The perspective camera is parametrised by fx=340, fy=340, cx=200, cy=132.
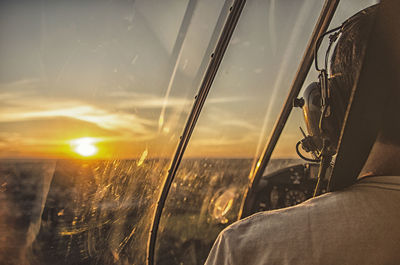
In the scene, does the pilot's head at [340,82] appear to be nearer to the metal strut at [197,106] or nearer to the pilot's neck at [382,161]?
the pilot's neck at [382,161]

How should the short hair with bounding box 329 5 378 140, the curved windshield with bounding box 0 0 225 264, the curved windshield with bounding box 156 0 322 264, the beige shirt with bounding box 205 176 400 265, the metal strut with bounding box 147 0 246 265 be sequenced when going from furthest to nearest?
1. the curved windshield with bounding box 156 0 322 264
2. the metal strut with bounding box 147 0 246 265
3. the curved windshield with bounding box 0 0 225 264
4. the short hair with bounding box 329 5 378 140
5. the beige shirt with bounding box 205 176 400 265

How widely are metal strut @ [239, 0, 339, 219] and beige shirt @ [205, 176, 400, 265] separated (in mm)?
1564

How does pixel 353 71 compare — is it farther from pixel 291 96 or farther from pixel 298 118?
pixel 298 118

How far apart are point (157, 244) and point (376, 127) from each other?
2137 millimetres

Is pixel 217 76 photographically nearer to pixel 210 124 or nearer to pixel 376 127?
pixel 210 124

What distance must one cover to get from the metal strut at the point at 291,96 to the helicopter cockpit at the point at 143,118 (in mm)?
10

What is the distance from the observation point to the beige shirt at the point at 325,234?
2.65ft

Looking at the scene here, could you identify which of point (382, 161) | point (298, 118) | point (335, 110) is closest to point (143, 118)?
point (335, 110)

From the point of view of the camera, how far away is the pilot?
0.81 m

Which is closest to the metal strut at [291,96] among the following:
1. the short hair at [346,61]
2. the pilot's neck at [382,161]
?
the short hair at [346,61]

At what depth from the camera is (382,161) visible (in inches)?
39.1

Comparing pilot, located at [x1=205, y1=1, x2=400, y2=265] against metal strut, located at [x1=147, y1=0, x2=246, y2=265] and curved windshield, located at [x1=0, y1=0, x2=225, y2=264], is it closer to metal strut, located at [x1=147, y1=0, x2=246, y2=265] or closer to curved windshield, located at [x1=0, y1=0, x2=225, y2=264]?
curved windshield, located at [x1=0, y1=0, x2=225, y2=264]

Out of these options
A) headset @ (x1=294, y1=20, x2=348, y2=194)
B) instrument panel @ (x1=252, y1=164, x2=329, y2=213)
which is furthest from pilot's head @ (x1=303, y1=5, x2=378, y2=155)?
instrument panel @ (x1=252, y1=164, x2=329, y2=213)

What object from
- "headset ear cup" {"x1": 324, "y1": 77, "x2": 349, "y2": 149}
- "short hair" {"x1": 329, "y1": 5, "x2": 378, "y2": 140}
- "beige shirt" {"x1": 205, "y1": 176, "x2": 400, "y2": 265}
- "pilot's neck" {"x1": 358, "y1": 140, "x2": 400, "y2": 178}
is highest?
"short hair" {"x1": 329, "y1": 5, "x2": 378, "y2": 140}
